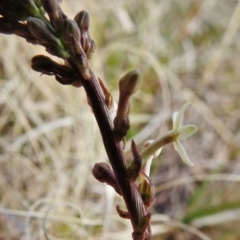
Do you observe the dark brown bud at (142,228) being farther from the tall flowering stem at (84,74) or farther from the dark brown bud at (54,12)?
the dark brown bud at (54,12)

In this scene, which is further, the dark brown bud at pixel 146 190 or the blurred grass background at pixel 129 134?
the blurred grass background at pixel 129 134

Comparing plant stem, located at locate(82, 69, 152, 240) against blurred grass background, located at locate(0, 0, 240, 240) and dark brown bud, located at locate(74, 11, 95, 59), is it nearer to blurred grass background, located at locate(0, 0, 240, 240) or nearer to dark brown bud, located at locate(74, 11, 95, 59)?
dark brown bud, located at locate(74, 11, 95, 59)

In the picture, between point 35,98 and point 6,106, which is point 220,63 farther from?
point 6,106

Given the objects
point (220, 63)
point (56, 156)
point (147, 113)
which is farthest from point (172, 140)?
point (220, 63)

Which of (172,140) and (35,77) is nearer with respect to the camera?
(172,140)

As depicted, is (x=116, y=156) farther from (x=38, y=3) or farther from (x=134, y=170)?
(x=38, y=3)

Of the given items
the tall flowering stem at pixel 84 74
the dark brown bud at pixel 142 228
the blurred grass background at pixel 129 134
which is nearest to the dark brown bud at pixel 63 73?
the tall flowering stem at pixel 84 74

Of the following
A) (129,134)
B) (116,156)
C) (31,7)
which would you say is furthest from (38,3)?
(129,134)
